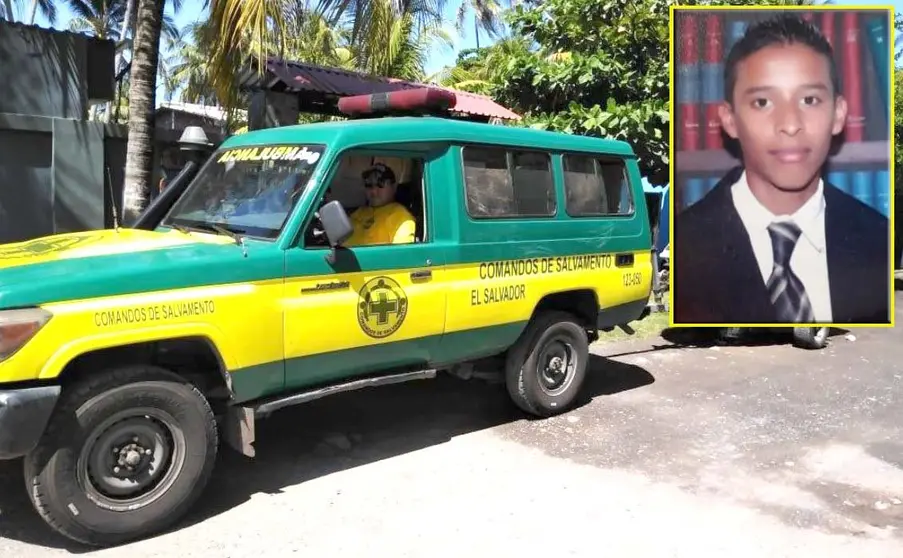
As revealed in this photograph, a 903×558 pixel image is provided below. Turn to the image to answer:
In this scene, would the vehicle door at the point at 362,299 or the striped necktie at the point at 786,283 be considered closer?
the vehicle door at the point at 362,299

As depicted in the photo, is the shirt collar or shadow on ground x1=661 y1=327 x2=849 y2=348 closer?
the shirt collar

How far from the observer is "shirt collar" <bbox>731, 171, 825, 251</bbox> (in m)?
7.51

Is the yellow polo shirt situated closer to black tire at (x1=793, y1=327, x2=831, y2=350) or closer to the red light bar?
the red light bar

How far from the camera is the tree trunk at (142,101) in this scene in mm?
8266

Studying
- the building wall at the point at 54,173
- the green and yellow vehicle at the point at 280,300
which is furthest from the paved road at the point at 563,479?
the building wall at the point at 54,173

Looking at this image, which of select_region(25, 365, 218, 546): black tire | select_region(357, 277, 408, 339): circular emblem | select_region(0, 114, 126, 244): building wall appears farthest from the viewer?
select_region(0, 114, 126, 244): building wall

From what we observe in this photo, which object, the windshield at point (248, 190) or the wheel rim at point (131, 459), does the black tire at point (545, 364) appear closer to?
the windshield at point (248, 190)

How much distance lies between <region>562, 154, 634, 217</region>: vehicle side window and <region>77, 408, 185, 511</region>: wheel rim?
3318mm

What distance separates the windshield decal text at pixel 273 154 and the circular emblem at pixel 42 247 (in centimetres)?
98

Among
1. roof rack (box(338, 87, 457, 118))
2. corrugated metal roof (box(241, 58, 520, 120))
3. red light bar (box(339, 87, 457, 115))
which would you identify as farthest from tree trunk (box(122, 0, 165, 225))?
red light bar (box(339, 87, 457, 115))

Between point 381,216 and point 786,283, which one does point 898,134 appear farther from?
point 381,216

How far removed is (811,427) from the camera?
593 cm

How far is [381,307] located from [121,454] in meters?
1.61

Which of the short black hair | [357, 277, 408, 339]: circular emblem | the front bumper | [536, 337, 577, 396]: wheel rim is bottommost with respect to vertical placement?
[536, 337, 577, 396]: wheel rim
